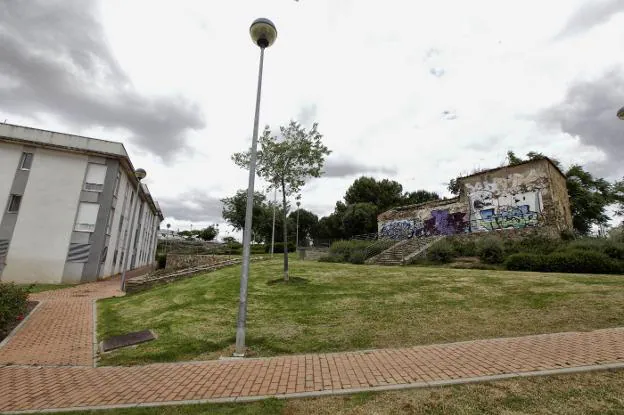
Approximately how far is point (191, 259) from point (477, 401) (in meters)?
30.2

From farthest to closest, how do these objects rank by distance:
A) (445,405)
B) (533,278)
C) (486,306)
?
(533,278)
(486,306)
(445,405)

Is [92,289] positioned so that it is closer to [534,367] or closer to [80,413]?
[80,413]

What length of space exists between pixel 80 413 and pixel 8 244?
23.9 metres

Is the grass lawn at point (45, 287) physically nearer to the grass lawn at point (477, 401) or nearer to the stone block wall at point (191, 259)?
the stone block wall at point (191, 259)

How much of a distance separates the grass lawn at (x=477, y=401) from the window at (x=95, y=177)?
23192 millimetres

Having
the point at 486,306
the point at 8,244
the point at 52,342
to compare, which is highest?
the point at 8,244

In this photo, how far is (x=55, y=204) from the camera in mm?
21688

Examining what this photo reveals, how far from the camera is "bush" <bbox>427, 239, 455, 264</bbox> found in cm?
2003

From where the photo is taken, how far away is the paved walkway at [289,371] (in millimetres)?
4656

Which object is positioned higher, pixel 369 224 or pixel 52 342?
pixel 369 224

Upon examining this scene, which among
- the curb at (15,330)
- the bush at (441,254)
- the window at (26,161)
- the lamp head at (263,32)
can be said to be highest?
the window at (26,161)

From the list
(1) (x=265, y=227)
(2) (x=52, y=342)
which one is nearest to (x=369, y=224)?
(1) (x=265, y=227)

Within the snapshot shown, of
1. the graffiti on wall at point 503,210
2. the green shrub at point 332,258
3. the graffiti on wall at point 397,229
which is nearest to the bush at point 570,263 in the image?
the graffiti on wall at point 503,210

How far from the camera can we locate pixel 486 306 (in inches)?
344
